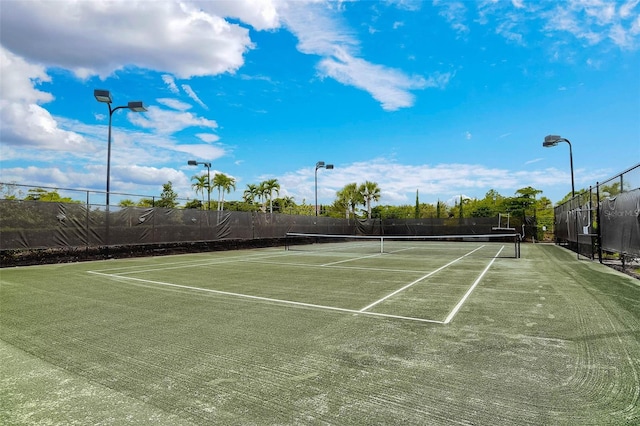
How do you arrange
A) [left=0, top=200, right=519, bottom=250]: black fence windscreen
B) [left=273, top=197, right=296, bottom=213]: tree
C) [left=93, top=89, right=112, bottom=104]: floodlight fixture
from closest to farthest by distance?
[left=0, top=200, right=519, bottom=250]: black fence windscreen < [left=93, top=89, right=112, bottom=104]: floodlight fixture < [left=273, top=197, right=296, bottom=213]: tree

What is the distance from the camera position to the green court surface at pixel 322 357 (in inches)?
96.7

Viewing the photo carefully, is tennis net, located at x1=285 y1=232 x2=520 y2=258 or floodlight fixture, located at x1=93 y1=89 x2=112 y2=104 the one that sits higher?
floodlight fixture, located at x1=93 y1=89 x2=112 y2=104

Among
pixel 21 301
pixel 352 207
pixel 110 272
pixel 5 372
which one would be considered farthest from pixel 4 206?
pixel 352 207

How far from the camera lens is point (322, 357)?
343cm

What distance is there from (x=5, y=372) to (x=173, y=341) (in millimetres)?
1378

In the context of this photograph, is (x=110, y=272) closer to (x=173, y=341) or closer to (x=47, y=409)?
(x=173, y=341)

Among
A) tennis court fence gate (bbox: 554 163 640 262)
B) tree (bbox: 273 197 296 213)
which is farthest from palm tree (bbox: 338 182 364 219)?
tennis court fence gate (bbox: 554 163 640 262)

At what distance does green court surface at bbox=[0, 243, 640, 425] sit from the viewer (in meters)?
2.46

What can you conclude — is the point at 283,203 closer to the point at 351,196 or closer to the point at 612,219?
the point at 351,196

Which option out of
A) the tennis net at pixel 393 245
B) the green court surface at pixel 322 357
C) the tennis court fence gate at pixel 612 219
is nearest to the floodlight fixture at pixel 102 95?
the green court surface at pixel 322 357

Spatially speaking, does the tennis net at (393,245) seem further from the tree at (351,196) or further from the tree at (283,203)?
the tree at (283,203)

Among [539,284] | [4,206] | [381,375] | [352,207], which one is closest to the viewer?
[381,375]

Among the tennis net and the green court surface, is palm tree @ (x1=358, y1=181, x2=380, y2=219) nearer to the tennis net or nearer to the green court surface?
the tennis net

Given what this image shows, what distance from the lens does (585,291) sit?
683 cm
